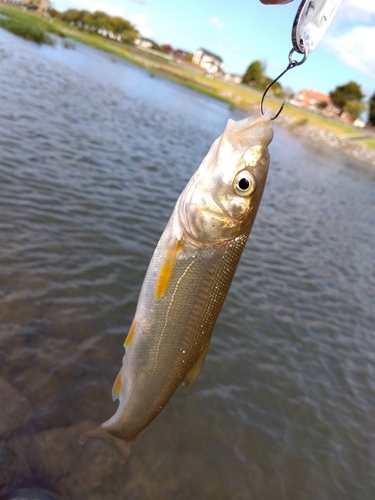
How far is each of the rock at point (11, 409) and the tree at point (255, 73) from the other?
103 meters

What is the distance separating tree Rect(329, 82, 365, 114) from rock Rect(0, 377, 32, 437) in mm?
97053

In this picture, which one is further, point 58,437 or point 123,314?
point 123,314

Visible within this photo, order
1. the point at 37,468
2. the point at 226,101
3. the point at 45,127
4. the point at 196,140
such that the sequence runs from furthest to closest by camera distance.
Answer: the point at 226,101 < the point at 196,140 < the point at 45,127 < the point at 37,468

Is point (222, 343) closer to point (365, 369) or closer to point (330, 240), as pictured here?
point (365, 369)

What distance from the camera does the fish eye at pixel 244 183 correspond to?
2.38m

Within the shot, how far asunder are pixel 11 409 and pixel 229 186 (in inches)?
128

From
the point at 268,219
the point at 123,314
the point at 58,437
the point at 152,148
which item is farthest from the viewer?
the point at 152,148

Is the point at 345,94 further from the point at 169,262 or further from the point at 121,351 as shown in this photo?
the point at 169,262

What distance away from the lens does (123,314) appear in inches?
233

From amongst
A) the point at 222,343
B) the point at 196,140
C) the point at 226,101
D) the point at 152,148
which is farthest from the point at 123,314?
the point at 226,101

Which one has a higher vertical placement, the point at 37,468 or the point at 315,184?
the point at 315,184

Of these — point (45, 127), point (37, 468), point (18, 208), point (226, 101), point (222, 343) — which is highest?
point (226, 101)

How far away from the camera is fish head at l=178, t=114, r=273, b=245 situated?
235 cm

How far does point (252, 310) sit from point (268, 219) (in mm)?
6137
